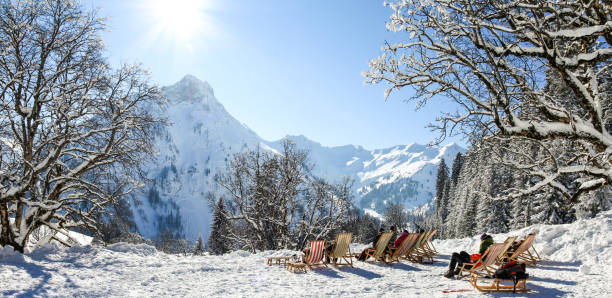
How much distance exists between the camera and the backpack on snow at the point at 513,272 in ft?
25.3

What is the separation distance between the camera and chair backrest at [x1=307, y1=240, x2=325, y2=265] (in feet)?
36.7

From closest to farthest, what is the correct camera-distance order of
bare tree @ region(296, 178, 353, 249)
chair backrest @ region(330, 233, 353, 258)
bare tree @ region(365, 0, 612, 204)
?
1. bare tree @ region(365, 0, 612, 204)
2. chair backrest @ region(330, 233, 353, 258)
3. bare tree @ region(296, 178, 353, 249)

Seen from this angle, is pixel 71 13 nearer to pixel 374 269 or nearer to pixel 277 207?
pixel 374 269

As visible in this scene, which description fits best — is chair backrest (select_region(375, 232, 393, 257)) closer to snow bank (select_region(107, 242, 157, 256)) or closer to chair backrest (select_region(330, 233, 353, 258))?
chair backrest (select_region(330, 233, 353, 258))

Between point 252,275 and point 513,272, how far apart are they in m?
6.49

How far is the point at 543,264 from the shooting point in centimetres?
1184

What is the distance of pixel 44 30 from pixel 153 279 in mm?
8667

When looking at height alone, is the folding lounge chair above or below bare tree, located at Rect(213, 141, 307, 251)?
below

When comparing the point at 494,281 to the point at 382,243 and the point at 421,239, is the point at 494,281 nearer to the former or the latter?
the point at 382,243

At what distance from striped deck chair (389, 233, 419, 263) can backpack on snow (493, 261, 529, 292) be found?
466cm

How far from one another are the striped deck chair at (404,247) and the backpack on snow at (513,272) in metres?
Result: 4.66

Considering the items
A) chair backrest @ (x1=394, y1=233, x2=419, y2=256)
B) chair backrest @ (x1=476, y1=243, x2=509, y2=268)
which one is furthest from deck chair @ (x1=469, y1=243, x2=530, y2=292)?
chair backrest @ (x1=394, y1=233, x2=419, y2=256)

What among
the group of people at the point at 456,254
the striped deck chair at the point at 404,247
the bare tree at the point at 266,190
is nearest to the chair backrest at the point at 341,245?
the group of people at the point at 456,254

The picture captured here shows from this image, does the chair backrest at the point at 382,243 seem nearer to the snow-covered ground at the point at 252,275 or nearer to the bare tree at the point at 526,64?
the snow-covered ground at the point at 252,275
